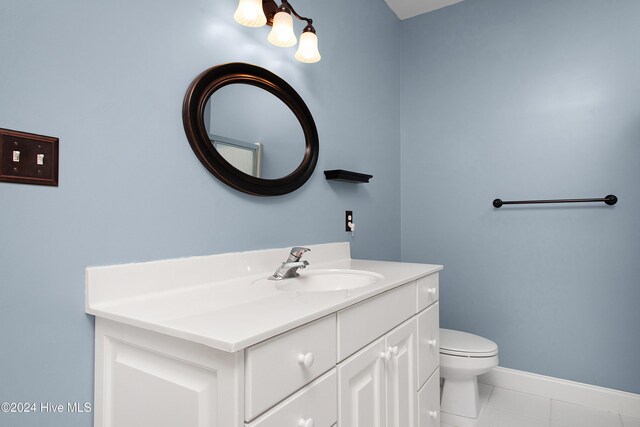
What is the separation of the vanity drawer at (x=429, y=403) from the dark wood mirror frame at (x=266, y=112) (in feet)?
3.38

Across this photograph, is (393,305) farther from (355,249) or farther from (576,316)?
(576,316)

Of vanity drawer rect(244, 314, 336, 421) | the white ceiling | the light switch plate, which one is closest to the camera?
vanity drawer rect(244, 314, 336, 421)

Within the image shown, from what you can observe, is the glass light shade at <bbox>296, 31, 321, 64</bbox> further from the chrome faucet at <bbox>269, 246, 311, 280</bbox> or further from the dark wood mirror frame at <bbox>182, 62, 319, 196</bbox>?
the chrome faucet at <bbox>269, 246, 311, 280</bbox>

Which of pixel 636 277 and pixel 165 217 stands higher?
pixel 165 217

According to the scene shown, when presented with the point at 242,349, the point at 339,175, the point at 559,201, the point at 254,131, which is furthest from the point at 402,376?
the point at 559,201

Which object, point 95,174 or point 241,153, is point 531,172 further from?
point 95,174

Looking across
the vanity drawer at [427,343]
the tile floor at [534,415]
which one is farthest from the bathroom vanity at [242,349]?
the tile floor at [534,415]

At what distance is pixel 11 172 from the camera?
0.79 metres

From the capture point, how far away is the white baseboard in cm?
193

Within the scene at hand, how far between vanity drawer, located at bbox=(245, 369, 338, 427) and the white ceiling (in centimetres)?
252

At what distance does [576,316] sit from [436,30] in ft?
6.81

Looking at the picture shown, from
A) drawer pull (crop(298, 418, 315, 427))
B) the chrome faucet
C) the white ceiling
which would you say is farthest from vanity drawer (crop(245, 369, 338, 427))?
the white ceiling

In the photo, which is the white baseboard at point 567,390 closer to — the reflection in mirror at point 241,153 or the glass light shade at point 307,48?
the reflection in mirror at point 241,153

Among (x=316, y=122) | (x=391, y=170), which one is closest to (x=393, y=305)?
(x=316, y=122)
